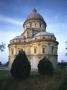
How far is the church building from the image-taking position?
37406mm

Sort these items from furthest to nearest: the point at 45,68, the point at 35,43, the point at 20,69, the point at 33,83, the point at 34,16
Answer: the point at 34,16 < the point at 35,43 < the point at 45,68 < the point at 20,69 < the point at 33,83

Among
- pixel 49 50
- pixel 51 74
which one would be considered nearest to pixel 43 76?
pixel 51 74

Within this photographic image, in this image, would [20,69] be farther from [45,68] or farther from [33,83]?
[45,68]

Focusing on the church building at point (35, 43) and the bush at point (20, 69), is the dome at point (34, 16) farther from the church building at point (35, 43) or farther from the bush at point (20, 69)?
the bush at point (20, 69)

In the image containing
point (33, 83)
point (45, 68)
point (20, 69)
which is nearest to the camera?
point (33, 83)

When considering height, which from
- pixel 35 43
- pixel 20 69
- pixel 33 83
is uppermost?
pixel 35 43

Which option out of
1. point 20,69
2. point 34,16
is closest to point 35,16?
point 34,16

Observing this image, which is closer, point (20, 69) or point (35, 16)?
point (20, 69)

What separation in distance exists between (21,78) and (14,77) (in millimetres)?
1443

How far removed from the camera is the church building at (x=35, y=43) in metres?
37.4

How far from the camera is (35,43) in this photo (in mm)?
38250

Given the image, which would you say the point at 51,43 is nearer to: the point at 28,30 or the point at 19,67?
the point at 28,30

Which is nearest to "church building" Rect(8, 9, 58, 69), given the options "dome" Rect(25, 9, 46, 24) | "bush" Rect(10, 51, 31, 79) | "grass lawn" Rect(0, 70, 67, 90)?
"dome" Rect(25, 9, 46, 24)

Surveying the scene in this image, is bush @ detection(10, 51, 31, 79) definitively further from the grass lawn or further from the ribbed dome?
the ribbed dome
